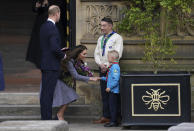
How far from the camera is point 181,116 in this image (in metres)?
10.2

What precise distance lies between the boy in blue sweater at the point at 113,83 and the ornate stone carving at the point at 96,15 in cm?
110

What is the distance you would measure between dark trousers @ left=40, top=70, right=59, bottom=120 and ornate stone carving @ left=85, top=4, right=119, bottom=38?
1.60 metres

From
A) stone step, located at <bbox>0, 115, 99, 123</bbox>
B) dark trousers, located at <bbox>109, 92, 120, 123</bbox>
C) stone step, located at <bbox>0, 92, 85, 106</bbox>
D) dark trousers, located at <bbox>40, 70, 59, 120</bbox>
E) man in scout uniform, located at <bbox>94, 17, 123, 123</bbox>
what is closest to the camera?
dark trousers, located at <bbox>40, 70, 59, 120</bbox>

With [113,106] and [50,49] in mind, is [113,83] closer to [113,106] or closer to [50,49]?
[113,106]

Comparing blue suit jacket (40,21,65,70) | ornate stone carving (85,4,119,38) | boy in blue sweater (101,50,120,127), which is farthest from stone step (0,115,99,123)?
ornate stone carving (85,4,119,38)

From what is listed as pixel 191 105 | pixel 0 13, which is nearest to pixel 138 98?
pixel 191 105

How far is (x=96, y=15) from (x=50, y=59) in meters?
1.78

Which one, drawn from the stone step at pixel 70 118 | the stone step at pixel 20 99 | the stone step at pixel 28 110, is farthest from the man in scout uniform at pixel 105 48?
the stone step at pixel 20 99

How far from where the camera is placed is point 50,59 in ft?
33.3

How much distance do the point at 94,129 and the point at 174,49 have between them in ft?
7.10

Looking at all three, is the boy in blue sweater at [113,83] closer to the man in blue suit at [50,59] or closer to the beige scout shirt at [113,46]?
the beige scout shirt at [113,46]

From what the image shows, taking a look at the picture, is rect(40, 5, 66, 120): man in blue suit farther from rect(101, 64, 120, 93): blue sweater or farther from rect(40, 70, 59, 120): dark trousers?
rect(101, 64, 120, 93): blue sweater

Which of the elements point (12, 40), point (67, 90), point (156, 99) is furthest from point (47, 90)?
point (12, 40)

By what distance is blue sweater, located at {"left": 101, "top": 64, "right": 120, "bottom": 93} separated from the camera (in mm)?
10453
